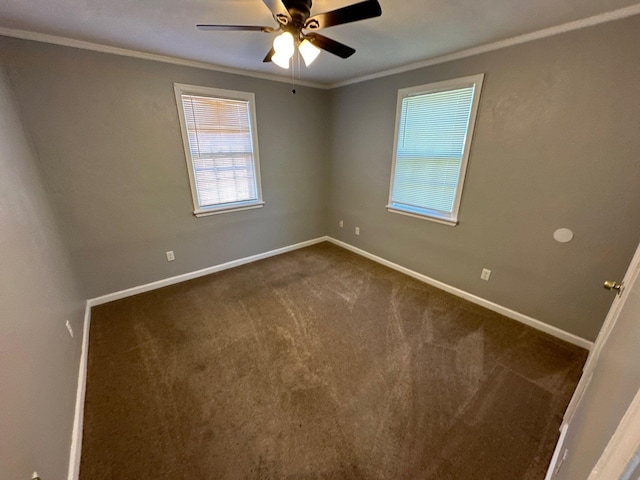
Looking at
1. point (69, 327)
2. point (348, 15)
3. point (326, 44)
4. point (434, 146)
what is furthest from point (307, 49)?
point (69, 327)

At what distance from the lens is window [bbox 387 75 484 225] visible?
2.39 metres

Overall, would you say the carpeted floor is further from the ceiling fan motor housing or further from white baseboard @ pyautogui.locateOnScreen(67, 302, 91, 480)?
the ceiling fan motor housing

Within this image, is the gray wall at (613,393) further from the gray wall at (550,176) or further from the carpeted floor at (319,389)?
the gray wall at (550,176)

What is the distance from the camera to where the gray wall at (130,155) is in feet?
6.77

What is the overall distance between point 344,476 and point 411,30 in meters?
2.84

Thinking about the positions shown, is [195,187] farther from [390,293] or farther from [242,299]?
[390,293]

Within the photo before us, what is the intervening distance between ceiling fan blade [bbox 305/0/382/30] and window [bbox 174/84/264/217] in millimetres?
1817

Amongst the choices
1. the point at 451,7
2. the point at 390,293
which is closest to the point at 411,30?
the point at 451,7

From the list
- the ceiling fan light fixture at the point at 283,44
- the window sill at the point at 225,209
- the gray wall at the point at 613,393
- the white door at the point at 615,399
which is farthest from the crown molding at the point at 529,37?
the window sill at the point at 225,209

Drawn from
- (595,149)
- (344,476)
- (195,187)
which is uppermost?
(595,149)

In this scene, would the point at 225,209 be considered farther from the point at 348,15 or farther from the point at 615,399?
the point at 615,399

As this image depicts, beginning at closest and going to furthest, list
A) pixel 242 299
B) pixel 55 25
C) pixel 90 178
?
pixel 55 25 → pixel 90 178 → pixel 242 299

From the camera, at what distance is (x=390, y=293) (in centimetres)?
Answer: 283

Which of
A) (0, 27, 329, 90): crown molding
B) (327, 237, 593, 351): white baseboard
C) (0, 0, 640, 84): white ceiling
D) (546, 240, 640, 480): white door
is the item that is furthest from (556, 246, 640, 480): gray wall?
(0, 27, 329, 90): crown molding
